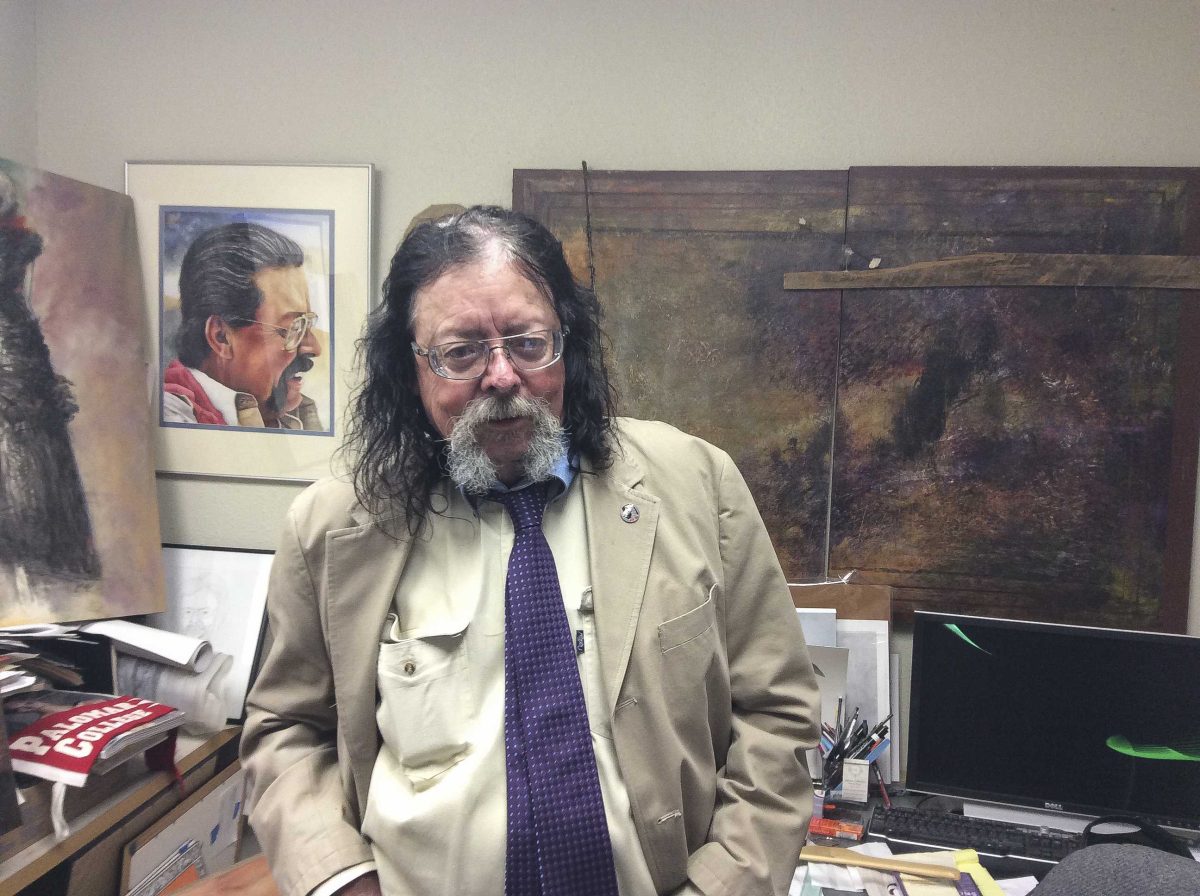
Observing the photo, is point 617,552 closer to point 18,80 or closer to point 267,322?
point 267,322

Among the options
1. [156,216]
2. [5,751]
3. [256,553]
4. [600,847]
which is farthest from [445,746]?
[156,216]

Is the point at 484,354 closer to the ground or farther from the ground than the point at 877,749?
farther from the ground

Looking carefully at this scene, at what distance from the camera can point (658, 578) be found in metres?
1.17

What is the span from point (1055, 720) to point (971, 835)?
12.6 inches

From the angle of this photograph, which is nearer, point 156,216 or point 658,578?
point 658,578

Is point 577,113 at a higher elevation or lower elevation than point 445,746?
higher

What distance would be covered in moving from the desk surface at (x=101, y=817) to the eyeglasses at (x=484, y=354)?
117 cm

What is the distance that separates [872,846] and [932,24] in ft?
6.33

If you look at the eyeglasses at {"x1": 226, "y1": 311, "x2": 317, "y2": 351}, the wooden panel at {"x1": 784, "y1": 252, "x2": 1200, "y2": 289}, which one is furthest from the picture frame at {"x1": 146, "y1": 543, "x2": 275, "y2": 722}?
the wooden panel at {"x1": 784, "y1": 252, "x2": 1200, "y2": 289}

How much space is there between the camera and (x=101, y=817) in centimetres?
154

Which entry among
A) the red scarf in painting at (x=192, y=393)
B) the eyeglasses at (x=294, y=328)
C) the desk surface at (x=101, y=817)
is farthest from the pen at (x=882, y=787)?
the red scarf in painting at (x=192, y=393)

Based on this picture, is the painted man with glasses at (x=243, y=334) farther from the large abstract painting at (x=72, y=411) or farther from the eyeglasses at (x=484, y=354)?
the eyeglasses at (x=484, y=354)

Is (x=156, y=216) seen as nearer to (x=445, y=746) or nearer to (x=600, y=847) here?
(x=445, y=746)

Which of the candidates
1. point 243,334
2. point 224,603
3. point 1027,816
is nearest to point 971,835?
point 1027,816
